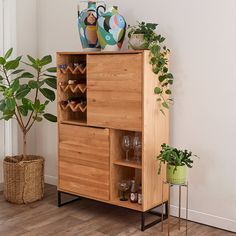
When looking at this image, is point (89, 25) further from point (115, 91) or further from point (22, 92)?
point (22, 92)

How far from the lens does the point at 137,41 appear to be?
10.3ft

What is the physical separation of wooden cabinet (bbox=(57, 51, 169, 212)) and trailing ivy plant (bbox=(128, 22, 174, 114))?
52 millimetres

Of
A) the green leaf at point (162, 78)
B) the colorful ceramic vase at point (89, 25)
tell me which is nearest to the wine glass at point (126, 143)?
the green leaf at point (162, 78)

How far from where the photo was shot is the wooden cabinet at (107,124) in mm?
3084

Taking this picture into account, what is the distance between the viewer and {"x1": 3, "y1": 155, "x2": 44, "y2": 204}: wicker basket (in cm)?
372

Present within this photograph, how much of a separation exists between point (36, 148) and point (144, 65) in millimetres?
1870

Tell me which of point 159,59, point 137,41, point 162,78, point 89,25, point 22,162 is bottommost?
point 22,162

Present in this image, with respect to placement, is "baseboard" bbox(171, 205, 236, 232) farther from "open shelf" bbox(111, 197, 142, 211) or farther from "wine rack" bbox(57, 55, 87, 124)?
"wine rack" bbox(57, 55, 87, 124)

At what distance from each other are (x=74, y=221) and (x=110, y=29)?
1477mm

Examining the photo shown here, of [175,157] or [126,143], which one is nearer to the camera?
[175,157]

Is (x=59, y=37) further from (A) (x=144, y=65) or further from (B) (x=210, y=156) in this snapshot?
(B) (x=210, y=156)

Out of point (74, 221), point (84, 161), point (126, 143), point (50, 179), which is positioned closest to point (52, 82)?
point (84, 161)

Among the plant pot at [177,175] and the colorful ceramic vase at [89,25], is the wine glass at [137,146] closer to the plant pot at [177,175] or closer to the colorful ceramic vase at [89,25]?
the plant pot at [177,175]

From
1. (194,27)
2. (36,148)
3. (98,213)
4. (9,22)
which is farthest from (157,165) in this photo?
(9,22)
